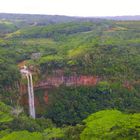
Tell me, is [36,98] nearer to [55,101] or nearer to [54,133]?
[55,101]

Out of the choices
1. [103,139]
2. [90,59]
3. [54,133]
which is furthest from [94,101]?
[103,139]

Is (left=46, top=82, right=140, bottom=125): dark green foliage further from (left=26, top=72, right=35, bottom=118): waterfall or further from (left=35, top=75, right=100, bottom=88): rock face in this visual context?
(left=26, top=72, right=35, bottom=118): waterfall

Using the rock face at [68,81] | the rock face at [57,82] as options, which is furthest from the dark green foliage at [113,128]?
the rock face at [68,81]

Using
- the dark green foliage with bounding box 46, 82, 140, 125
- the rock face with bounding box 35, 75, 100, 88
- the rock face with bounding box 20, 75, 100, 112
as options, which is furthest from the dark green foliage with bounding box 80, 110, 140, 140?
the rock face with bounding box 35, 75, 100, 88

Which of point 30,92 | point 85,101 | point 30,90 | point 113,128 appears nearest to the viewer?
point 113,128

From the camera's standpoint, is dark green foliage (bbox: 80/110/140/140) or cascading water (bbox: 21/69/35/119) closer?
dark green foliage (bbox: 80/110/140/140)

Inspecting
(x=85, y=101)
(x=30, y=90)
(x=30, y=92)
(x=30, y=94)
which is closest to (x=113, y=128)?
(x=85, y=101)

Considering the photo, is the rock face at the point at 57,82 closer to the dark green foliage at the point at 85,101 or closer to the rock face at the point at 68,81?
the rock face at the point at 68,81

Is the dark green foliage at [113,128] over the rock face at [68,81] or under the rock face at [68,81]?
over

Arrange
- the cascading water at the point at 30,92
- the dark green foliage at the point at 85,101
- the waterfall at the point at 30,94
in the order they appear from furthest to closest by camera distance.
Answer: the cascading water at the point at 30,92 → the waterfall at the point at 30,94 → the dark green foliage at the point at 85,101

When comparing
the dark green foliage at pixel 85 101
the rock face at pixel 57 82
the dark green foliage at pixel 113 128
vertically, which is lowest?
the dark green foliage at pixel 85 101

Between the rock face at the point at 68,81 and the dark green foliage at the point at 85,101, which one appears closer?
the dark green foliage at the point at 85,101

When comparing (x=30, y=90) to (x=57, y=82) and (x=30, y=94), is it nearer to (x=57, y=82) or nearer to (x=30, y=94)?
(x=30, y=94)
